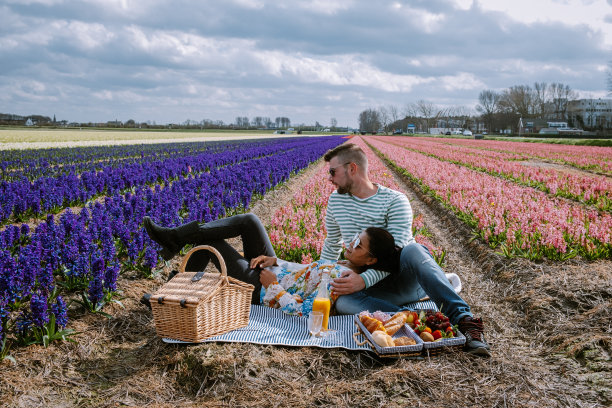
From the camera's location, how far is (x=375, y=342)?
3660 mm

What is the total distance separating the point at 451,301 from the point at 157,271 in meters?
3.70

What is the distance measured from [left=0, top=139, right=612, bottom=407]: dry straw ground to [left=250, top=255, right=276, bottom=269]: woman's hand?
1.00 m

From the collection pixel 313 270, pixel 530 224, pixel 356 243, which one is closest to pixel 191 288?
pixel 313 270

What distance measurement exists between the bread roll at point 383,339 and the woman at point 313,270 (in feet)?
2.03

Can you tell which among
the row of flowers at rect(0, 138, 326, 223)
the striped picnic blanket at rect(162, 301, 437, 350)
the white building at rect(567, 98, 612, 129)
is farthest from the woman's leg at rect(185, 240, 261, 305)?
the white building at rect(567, 98, 612, 129)

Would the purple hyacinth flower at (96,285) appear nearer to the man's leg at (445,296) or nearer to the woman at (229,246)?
the woman at (229,246)

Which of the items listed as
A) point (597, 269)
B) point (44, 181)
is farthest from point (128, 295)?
point (44, 181)

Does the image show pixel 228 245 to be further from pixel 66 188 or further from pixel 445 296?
pixel 66 188

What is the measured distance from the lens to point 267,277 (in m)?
4.71

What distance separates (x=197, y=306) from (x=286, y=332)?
977mm

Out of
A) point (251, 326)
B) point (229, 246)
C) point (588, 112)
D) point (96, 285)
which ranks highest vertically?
point (588, 112)

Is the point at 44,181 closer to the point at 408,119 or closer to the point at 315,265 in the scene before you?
the point at 315,265

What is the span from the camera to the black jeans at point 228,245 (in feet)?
15.3

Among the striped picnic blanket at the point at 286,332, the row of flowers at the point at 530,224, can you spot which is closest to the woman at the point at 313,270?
the striped picnic blanket at the point at 286,332
